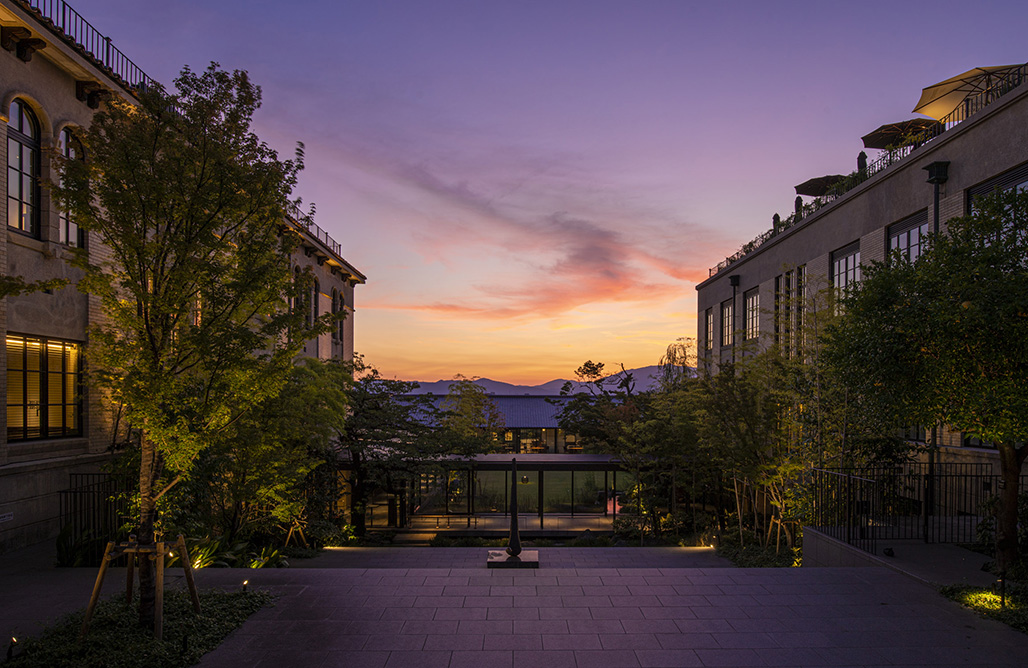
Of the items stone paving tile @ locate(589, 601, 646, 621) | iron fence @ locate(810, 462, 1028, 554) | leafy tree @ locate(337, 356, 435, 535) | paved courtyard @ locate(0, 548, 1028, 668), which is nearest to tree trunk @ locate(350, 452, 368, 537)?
leafy tree @ locate(337, 356, 435, 535)

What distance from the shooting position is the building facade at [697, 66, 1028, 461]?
14.4 m

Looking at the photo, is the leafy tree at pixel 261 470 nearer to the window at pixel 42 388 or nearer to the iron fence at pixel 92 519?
the iron fence at pixel 92 519

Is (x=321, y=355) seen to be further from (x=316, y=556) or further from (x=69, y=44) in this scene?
(x=69, y=44)

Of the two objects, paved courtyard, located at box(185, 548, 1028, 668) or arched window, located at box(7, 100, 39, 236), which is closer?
paved courtyard, located at box(185, 548, 1028, 668)

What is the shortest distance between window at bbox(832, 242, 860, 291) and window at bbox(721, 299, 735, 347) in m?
12.3

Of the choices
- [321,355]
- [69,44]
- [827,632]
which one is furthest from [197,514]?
[321,355]

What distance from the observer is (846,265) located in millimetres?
22375

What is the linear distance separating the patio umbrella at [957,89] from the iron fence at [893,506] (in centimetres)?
1013

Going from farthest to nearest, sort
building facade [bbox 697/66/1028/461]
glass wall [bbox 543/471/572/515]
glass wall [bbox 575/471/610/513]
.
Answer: glass wall [bbox 543/471/572/515] → glass wall [bbox 575/471/610/513] → building facade [bbox 697/66/1028/461]

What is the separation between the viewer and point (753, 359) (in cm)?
1892

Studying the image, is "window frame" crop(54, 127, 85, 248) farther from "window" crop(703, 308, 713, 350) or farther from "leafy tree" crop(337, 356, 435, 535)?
"window" crop(703, 308, 713, 350)

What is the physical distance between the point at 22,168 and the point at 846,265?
81.3ft

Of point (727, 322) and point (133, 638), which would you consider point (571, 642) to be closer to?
point (133, 638)

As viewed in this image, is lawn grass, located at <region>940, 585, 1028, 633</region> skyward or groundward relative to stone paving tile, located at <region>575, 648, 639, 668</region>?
skyward
